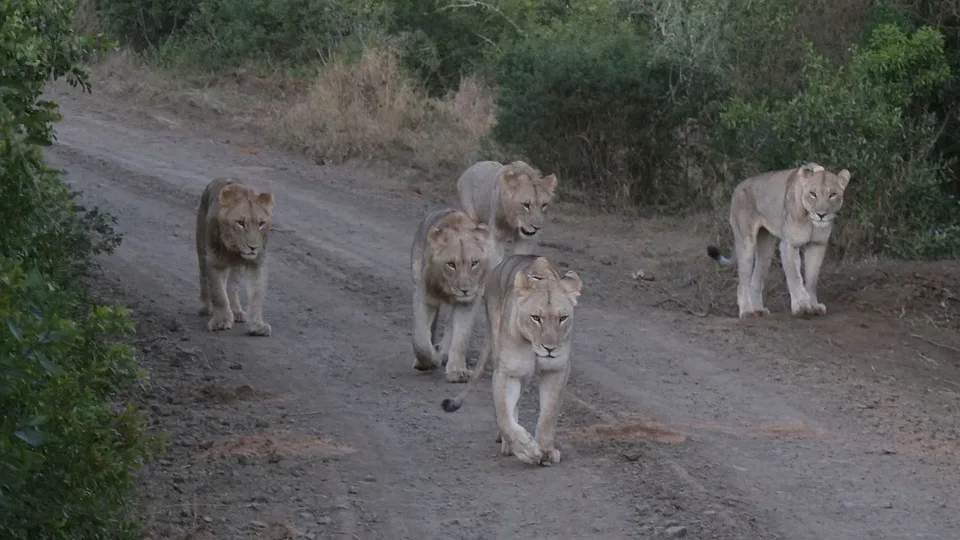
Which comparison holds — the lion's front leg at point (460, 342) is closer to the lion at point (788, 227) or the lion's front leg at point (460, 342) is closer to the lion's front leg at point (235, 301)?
the lion's front leg at point (235, 301)

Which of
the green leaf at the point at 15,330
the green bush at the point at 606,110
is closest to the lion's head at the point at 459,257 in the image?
the green leaf at the point at 15,330

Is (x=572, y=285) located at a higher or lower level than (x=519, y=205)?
higher

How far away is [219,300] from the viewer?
11.8m

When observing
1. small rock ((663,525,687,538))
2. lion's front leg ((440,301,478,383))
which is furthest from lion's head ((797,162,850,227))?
small rock ((663,525,687,538))

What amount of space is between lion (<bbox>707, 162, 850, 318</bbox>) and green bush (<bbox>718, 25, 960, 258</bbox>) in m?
1.20

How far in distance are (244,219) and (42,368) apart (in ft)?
21.7

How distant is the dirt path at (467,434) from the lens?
7.38 m

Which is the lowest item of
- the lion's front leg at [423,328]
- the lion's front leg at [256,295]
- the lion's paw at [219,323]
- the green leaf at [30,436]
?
the lion's paw at [219,323]

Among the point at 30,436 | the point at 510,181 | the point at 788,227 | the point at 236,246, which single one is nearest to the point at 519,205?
the point at 510,181

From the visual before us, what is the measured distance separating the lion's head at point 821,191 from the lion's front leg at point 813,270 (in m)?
0.23

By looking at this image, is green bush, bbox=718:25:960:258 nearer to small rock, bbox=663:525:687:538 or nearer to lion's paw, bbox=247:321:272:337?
lion's paw, bbox=247:321:272:337

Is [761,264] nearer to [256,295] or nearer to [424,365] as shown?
[424,365]

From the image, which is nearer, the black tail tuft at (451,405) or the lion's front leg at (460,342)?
the black tail tuft at (451,405)

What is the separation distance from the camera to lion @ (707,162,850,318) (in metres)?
12.8
